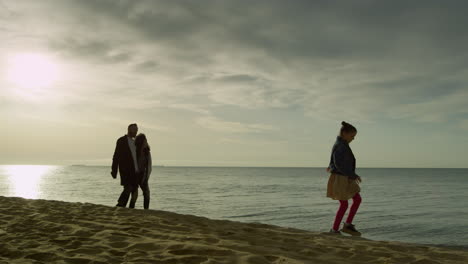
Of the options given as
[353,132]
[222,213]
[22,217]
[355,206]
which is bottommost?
[222,213]

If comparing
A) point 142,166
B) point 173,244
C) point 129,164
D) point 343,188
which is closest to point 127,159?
point 129,164

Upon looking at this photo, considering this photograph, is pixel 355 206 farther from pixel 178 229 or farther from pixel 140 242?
pixel 140 242

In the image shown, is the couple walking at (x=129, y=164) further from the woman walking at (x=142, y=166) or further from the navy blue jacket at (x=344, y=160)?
the navy blue jacket at (x=344, y=160)

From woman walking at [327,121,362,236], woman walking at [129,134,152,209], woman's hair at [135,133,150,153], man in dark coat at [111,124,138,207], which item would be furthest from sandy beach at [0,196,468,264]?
woman's hair at [135,133,150,153]

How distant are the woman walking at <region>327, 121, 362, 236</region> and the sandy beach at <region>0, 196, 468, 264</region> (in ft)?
3.53

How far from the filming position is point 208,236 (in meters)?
5.02

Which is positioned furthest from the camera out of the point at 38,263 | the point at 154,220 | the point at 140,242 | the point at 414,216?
the point at 414,216

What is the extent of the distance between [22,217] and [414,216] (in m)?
16.4

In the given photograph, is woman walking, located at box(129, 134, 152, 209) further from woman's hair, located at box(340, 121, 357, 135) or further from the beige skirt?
woman's hair, located at box(340, 121, 357, 135)

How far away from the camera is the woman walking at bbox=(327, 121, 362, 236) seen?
6652 mm

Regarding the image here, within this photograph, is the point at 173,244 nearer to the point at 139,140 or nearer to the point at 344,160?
the point at 344,160

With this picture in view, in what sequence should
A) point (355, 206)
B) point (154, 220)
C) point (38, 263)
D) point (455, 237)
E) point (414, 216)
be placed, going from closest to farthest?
point (38, 263), point (154, 220), point (355, 206), point (455, 237), point (414, 216)

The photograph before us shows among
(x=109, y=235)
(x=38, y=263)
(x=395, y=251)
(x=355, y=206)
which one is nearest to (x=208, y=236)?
(x=109, y=235)

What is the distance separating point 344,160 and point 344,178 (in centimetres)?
35
